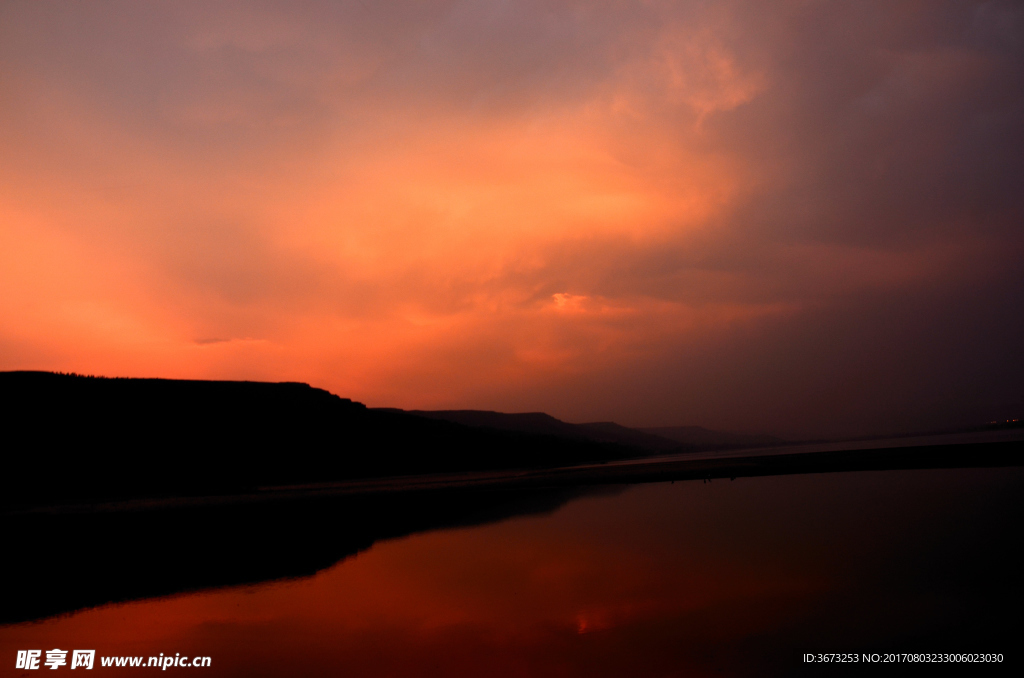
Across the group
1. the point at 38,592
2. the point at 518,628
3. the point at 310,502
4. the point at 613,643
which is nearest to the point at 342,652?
the point at 518,628

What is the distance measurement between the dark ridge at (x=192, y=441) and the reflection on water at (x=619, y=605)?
123 feet

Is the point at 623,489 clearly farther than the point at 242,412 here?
No

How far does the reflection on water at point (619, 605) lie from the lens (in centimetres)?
811

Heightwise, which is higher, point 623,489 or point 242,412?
point 242,412

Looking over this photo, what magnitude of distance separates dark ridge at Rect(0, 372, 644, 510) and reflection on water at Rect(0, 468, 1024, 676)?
1478 inches

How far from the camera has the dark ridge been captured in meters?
48.8

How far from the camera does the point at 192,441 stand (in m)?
59.6

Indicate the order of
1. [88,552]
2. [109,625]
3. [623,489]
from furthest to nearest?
[623,489]
[88,552]
[109,625]

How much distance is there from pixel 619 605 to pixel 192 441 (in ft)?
202

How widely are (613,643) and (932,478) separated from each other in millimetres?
25782

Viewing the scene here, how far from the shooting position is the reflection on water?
26.6 feet

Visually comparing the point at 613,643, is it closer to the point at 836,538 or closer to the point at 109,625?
the point at 836,538

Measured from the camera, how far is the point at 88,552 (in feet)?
66.2

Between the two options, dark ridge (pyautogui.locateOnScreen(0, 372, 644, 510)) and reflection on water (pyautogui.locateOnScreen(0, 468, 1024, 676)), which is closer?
reflection on water (pyautogui.locateOnScreen(0, 468, 1024, 676))
